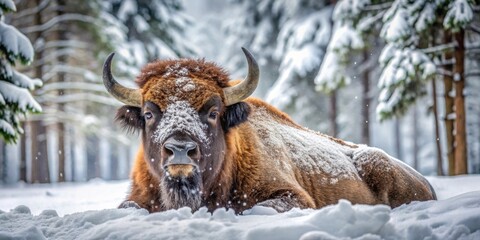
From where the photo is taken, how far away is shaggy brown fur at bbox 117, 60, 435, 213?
15.5ft

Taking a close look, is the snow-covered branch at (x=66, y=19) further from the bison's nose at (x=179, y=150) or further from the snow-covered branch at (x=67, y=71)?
the bison's nose at (x=179, y=150)

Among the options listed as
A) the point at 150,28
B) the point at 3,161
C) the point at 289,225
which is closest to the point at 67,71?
the point at 150,28

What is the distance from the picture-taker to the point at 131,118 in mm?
5066

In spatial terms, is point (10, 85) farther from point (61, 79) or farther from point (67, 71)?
point (61, 79)

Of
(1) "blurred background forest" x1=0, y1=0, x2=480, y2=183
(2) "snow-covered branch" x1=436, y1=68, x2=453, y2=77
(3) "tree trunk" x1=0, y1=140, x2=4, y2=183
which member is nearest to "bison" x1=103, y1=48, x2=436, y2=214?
(1) "blurred background forest" x1=0, y1=0, x2=480, y2=183

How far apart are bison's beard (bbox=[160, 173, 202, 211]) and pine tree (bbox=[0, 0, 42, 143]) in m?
3.89

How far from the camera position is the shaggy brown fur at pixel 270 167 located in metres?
4.73

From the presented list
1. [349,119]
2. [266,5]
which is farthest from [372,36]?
[349,119]

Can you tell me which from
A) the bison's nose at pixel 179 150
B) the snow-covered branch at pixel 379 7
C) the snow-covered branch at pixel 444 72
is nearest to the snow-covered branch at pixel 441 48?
the snow-covered branch at pixel 444 72

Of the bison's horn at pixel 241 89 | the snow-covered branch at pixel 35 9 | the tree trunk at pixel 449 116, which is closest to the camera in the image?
the bison's horn at pixel 241 89

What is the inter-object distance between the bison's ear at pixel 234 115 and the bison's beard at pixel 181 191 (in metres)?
0.82

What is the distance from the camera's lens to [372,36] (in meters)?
13.6

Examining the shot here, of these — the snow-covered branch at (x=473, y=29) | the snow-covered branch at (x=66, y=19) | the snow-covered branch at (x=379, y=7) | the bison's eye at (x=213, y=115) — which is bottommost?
the bison's eye at (x=213, y=115)

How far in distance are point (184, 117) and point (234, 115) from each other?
0.88 m
